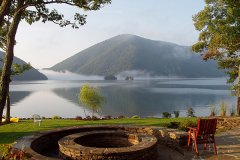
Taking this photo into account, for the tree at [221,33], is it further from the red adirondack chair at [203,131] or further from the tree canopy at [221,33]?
the red adirondack chair at [203,131]

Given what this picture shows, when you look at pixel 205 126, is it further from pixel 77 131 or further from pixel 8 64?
pixel 8 64

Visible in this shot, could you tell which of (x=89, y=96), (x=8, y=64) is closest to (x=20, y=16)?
(x=8, y=64)

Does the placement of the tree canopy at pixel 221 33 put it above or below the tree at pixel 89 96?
above

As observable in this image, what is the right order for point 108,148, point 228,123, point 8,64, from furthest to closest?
point 228,123 < point 8,64 < point 108,148

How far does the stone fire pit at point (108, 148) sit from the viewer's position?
928 centimetres

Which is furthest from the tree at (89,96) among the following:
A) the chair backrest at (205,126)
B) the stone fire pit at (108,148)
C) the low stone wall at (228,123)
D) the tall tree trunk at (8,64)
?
the chair backrest at (205,126)

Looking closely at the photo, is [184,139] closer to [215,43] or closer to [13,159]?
[13,159]

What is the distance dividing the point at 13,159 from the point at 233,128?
1257 centimetres

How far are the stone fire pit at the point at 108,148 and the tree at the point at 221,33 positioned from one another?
1235 centimetres

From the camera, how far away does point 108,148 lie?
31.9ft

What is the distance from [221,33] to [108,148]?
1482cm

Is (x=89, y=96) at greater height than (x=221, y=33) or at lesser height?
lesser

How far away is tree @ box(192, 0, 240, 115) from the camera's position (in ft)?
68.9

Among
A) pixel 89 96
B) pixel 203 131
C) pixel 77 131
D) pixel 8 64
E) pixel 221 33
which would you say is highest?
pixel 221 33
